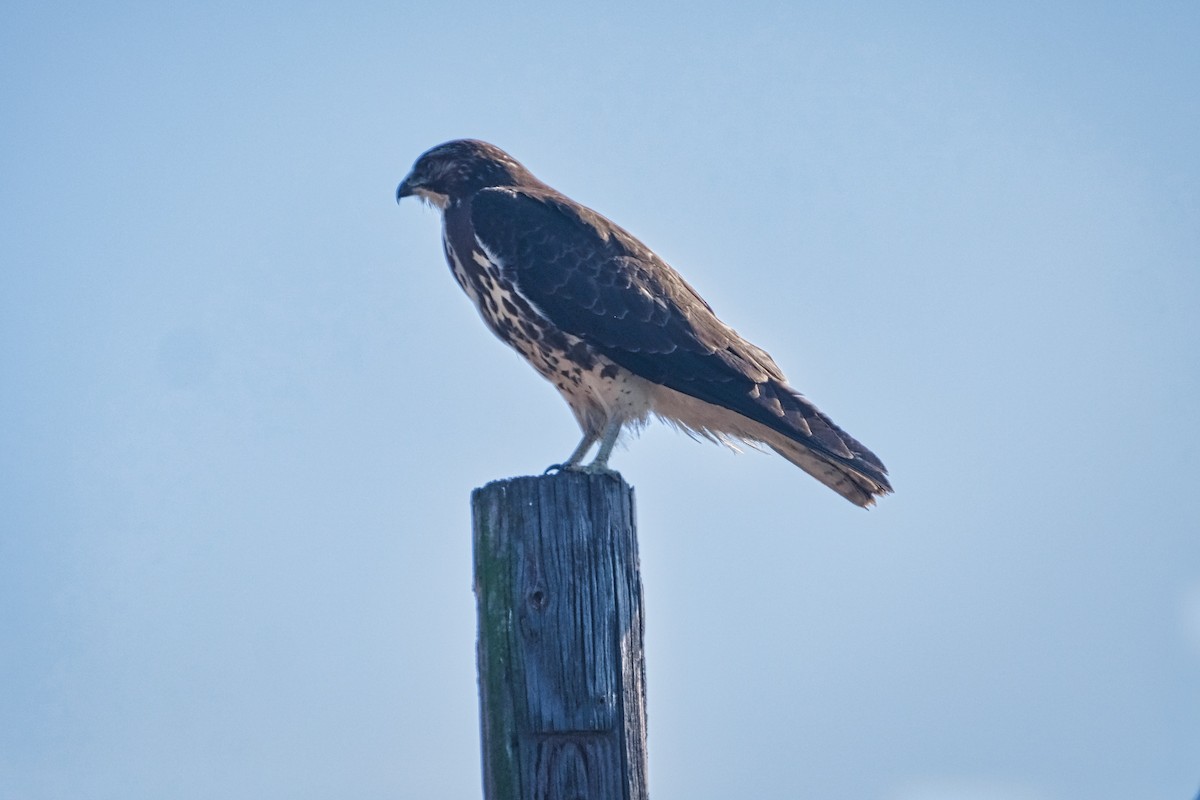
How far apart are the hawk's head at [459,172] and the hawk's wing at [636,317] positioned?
41 centimetres

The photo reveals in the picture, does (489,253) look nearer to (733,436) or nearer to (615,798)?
(733,436)

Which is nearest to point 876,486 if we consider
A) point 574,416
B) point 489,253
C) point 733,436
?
point 733,436

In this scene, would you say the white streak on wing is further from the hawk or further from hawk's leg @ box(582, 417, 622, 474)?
hawk's leg @ box(582, 417, 622, 474)

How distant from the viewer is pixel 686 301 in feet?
21.1

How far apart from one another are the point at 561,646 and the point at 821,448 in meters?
2.53

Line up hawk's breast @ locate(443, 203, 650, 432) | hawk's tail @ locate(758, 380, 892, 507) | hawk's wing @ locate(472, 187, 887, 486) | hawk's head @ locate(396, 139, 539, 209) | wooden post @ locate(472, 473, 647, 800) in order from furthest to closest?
hawk's head @ locate(396, 139, 539, 209), hawk's breast @ locate(443, 203, 650, 432), hawk's wing @ locate(472, 187, 887, 486), hawk's tail @ locate(758, 380, 892, 507), wooden post @ locate(472, 473, 647, 800)

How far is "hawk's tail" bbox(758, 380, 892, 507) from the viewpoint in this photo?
19.0 feet

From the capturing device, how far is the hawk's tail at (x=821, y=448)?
5797 millimetres

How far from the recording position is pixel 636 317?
616cm

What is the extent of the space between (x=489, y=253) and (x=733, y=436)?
1.41 meters

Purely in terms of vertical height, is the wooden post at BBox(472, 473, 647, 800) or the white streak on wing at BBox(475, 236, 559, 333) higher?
the white streak on wing at BBox(475, 236, 559, 333)

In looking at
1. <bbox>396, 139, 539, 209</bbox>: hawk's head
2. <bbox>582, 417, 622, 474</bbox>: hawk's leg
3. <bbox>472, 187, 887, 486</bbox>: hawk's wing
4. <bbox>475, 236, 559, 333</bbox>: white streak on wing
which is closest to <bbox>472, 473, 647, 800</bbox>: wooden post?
<bbox>582, 417, 622, 474</bbox>: hawk's leg

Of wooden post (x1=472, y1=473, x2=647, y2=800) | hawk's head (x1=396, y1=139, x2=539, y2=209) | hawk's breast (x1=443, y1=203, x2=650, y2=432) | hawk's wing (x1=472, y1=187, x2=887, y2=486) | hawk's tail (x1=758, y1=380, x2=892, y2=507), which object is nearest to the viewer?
wooden post (x1=472, y1=473, x2=647, y2=800)

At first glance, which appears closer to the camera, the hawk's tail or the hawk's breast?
the hawk's tail
